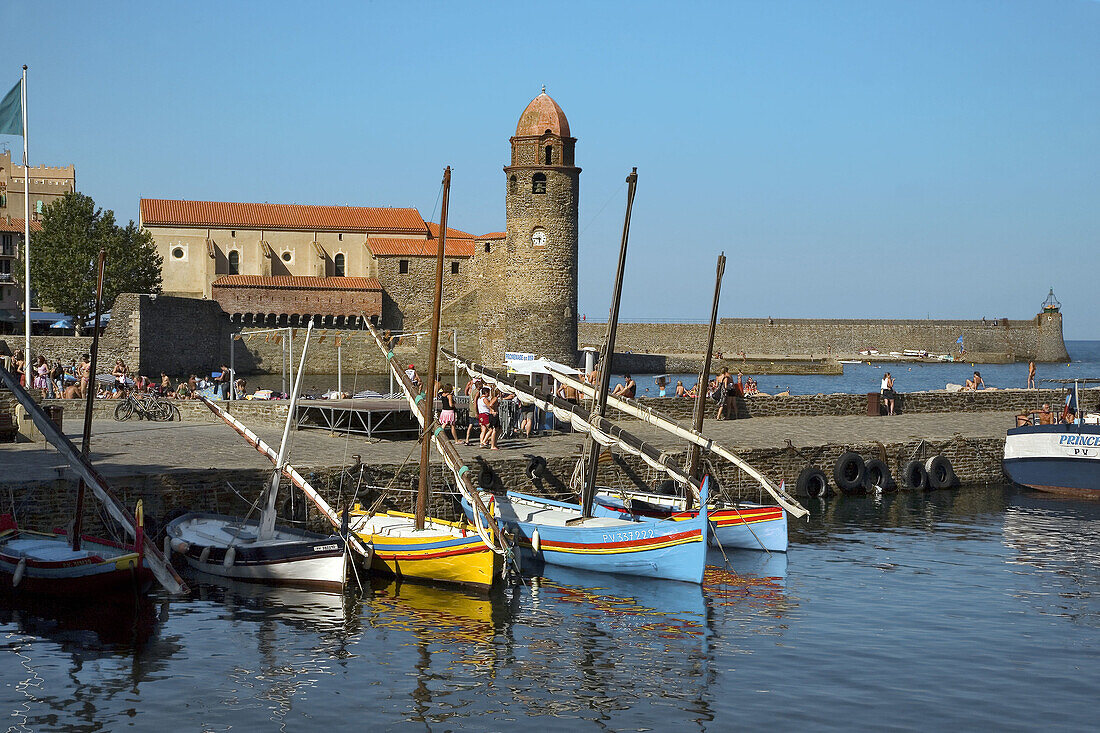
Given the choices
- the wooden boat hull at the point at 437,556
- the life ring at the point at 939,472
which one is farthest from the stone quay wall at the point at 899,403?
the wooden boat hull at the point at 437,556

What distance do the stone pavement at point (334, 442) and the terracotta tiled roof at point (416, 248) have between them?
49914 mm

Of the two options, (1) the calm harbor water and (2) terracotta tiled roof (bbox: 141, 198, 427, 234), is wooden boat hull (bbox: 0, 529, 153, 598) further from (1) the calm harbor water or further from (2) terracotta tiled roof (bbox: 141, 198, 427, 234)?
(2) terracotta tiled roof (bbox: 141, 198, 427, 234)

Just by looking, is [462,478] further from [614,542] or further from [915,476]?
[915,476]

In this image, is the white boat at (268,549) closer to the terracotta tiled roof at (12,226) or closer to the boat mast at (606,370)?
the boat mast at (606,370)

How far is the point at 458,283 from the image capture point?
77.0 m

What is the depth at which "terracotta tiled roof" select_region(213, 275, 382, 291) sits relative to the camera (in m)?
76.0

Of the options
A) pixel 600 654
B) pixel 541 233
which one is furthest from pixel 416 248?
pixel 600 654

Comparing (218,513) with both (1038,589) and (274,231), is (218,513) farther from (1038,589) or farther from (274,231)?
(274,231)

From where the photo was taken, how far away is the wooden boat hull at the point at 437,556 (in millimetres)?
15648

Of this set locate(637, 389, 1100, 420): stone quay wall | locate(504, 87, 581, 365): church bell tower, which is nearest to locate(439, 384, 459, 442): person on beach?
locate(637, 389, 1100, 420): stone quay wall

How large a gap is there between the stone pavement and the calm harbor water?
Answer: 381cm

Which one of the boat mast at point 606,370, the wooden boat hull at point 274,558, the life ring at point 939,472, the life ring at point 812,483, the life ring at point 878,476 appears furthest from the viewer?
the life ring at point 939,472

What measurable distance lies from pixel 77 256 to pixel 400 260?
21.9 m

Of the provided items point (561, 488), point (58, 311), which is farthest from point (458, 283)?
point (561, 488)
